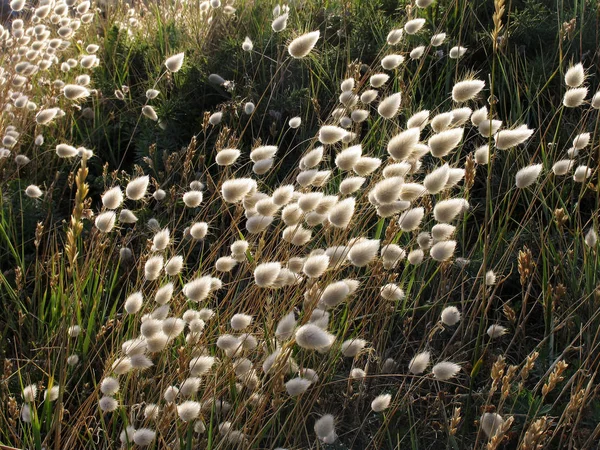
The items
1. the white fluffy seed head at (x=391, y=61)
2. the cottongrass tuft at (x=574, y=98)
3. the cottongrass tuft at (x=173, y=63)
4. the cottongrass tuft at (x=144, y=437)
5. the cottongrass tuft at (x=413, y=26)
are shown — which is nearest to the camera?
the cottongrass tuft at (x=144, y=437)

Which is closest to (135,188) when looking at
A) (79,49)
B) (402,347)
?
(402,347)

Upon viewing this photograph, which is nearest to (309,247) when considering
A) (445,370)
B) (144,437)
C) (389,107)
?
(389,107)

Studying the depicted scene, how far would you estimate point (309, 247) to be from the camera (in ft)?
8.73

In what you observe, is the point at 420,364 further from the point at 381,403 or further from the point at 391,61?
the point at 391,61

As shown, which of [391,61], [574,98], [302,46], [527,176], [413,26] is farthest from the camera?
[413,26]

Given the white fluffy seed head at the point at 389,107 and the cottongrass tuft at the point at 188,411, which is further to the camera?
the white fluffy seed head at the point at 389,107

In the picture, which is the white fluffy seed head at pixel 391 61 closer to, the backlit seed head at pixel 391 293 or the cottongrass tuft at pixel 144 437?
the backlit seed head at pixel 391 293

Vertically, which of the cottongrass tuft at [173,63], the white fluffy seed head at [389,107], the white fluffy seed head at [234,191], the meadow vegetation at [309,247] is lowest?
the meadow vegetation at [309,247]

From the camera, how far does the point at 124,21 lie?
5148 mm

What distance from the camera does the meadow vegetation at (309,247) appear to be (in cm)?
180

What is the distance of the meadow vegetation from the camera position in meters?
1.80

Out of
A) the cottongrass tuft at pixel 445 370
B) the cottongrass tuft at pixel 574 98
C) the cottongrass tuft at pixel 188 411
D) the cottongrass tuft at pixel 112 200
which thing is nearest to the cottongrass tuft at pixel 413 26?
the cottongrass tuft at pixel 574 98

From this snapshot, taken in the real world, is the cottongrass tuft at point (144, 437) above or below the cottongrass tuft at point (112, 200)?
below

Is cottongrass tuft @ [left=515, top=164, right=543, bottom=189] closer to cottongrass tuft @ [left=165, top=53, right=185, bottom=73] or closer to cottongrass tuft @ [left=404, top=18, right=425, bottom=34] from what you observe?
cottongrass tuft @ [left=404, top=18, right=425, bottom=34]
